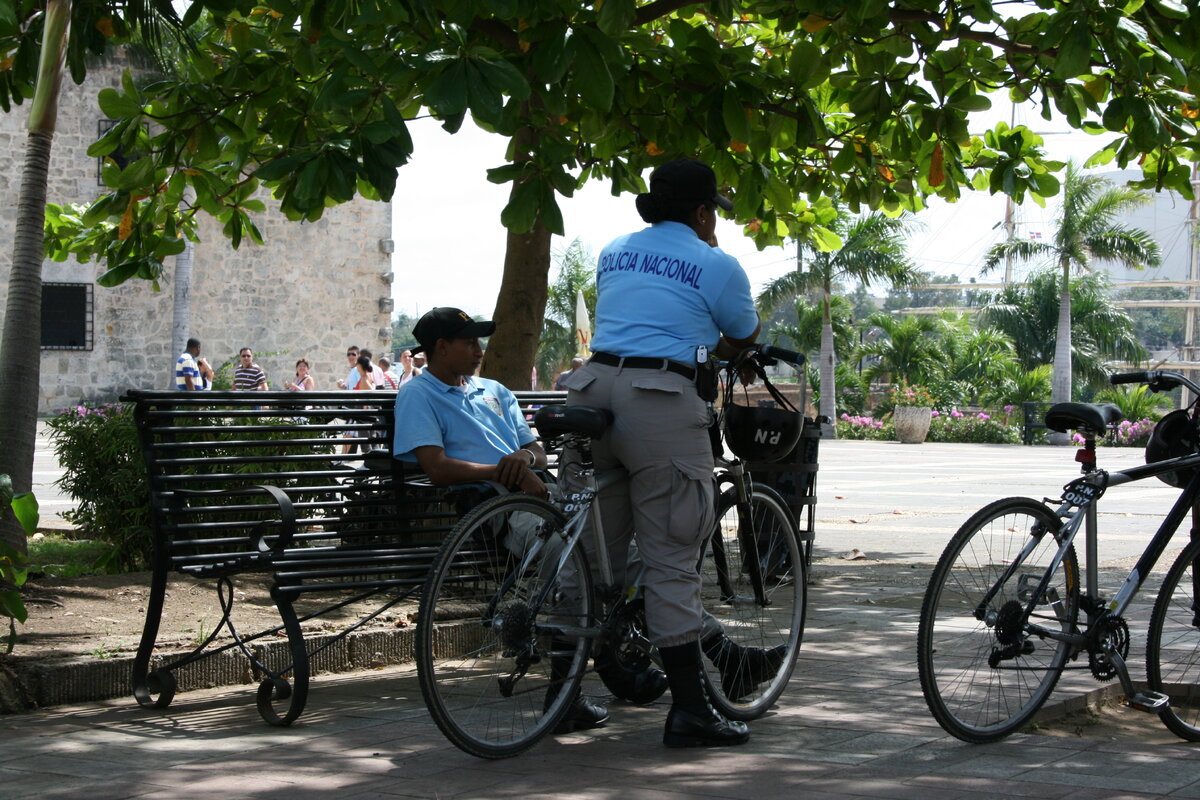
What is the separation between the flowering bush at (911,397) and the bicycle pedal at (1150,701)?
101 ft

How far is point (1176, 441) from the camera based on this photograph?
15.4 ft

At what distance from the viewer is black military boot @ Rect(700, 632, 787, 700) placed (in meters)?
4.68

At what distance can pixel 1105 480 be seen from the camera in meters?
4.41

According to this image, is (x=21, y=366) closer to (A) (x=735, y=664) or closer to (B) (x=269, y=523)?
(B) (x=269, y=523)

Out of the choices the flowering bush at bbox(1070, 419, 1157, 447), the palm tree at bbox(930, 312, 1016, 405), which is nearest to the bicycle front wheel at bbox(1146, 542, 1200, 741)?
the flowering bush at bbox(1070, 419, 1157, 447)

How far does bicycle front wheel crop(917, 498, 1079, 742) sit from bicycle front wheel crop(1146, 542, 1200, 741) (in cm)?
31

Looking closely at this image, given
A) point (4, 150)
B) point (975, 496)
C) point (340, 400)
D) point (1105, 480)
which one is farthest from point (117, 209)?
point (4, 150)

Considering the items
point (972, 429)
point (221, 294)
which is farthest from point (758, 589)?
point (972, 429)

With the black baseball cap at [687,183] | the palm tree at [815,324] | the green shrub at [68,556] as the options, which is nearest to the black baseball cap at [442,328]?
the black baseball cap at [687,183]

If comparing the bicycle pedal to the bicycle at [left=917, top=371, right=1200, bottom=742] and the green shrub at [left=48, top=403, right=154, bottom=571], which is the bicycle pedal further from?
the green shrub at [left=48, top=403, right=154, bottom=571]

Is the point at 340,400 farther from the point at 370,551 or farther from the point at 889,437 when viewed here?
the point at 889,437

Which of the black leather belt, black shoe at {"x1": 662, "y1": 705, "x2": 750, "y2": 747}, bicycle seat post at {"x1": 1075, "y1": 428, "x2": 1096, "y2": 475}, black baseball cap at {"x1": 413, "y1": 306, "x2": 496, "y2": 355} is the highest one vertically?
black baseball cap at {"x1": 413, "y1": 306, "x2": 496, "y2": 355}

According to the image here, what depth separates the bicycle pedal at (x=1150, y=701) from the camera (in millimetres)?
4340

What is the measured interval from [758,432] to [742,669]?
832 millimetres
